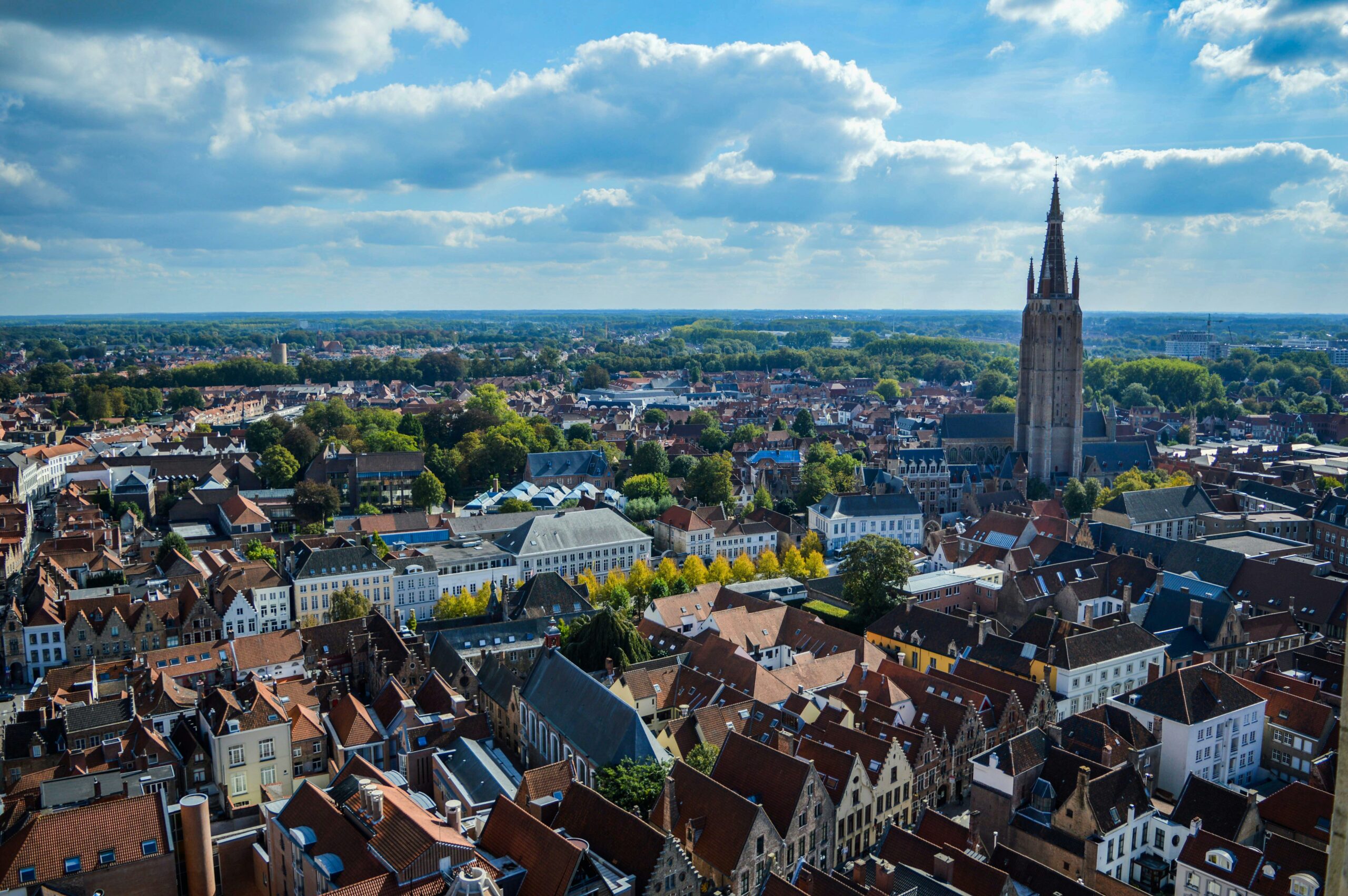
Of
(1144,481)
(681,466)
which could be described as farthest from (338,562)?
(1144,481)

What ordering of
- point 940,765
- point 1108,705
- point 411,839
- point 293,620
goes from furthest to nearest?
point 293,620 < point 1108,705 < point 940,765 < point 411,839

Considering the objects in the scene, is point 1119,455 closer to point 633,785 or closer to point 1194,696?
point 1194,696

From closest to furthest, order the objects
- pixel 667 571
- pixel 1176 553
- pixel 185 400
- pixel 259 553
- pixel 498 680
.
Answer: pixel 498 680 → pixel 1176 553 → pixel 667 571 → pixel 259 553 → pixel 185 400

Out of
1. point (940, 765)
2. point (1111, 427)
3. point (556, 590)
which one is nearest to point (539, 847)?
point (940, 765)

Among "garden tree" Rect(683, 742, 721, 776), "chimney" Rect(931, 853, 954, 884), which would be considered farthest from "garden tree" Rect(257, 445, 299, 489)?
"chimney" Rect(931, 853, 954, 884)

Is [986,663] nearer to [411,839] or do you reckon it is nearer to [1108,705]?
[1108,705]

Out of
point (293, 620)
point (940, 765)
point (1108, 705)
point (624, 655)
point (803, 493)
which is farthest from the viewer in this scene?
point (803, 493)

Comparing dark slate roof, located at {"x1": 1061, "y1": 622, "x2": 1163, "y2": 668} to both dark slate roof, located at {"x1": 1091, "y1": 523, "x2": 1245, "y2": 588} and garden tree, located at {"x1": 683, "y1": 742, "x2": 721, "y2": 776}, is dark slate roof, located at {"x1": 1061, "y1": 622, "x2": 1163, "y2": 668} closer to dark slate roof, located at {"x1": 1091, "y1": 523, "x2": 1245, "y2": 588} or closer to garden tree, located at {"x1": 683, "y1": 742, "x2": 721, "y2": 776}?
dark slate roof, located at {"x1": 1091, "y1": 523, "x2": 1245, "y2": 588}
